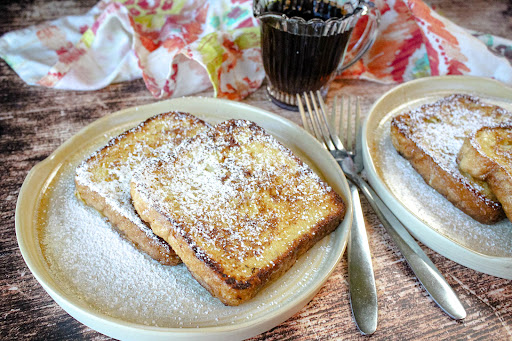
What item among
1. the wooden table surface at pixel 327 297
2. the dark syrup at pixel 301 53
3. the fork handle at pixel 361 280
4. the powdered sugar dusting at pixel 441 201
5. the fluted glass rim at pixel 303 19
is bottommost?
the wooden table surface at pixel 327 297

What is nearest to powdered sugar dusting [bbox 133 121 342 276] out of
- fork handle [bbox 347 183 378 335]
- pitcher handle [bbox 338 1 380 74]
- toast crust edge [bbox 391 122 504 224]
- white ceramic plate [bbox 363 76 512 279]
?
fork handle [bbox 347 183 378 335]

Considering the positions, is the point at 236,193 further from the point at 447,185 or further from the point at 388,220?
the point at 447,185

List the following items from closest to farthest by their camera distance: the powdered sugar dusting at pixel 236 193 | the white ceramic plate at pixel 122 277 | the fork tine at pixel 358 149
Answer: the white ceramic plate at pixel 122 277, the powdered sugar dusting at pixel 236 193, the fork tine at pixel 358 149

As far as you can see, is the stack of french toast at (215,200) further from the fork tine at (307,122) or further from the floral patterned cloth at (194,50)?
the floral patterned cloth at (194,50)

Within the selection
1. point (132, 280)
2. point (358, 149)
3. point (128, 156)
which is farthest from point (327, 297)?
point (128, 156)

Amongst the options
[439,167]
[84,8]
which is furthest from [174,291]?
[84,8]

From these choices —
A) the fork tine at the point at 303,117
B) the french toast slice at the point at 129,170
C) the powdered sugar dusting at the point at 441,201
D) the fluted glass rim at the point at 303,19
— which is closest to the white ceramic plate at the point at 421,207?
the powdered sugar dusting at the point at 441,201

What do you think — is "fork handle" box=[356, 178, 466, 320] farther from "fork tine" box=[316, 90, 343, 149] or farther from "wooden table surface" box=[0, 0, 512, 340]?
"fork tine" box=[316, 90, 343, 149]

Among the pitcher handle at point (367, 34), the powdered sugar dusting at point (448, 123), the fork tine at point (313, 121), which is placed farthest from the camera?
the pitcher handle at point (367, 34)
